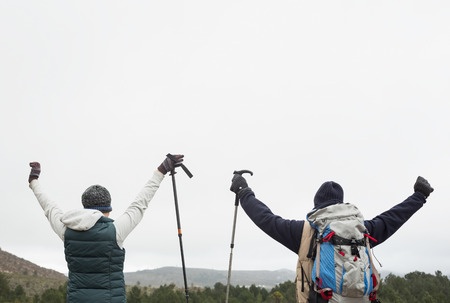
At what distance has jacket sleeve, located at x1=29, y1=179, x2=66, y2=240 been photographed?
13.7 ft

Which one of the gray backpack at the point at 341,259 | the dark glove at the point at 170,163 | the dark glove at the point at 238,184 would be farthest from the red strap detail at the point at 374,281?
the dark glove at the point at 170,163

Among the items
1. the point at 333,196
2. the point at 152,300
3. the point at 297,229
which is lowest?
the point at 152,300

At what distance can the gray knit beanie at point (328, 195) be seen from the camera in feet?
13.4

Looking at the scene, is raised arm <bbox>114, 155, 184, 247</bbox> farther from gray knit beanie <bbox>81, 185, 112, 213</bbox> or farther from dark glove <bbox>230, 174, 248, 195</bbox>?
dark glove <bbox>230, 174, 248, 195</bbox>

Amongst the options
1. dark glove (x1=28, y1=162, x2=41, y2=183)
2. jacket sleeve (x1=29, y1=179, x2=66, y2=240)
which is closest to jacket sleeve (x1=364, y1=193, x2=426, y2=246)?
jacket sleeve (x1=29, y1=179, x2=66, y2=240)

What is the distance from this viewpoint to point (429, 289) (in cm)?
1371

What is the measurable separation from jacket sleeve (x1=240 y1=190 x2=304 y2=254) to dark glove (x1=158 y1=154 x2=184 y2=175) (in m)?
1.17

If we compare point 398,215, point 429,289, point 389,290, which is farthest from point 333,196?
point 429,289

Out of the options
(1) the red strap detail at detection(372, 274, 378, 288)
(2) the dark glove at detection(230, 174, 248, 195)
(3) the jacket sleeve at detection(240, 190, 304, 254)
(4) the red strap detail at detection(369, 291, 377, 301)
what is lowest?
(4) the red strap detail at detection(369, 291, 377, 301)

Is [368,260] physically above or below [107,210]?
below

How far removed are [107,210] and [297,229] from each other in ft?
6.39

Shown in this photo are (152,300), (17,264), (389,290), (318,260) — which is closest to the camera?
(318,260)

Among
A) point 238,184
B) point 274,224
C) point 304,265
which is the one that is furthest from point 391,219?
point 238,184

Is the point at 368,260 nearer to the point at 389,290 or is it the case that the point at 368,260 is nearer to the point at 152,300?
the point at 389,290
